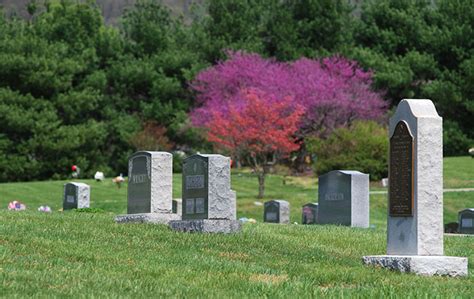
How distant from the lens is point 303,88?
58.8 meters

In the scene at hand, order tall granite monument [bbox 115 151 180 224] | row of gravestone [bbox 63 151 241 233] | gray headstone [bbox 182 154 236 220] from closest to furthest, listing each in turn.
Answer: row of gravestone [bbox 63 151 241 233]
gray headstone [bbox 182 154 236 220]
tall granite monument [bbox 115 151 180 224]

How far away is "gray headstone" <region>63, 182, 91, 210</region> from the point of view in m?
31.5

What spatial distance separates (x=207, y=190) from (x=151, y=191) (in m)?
2.03

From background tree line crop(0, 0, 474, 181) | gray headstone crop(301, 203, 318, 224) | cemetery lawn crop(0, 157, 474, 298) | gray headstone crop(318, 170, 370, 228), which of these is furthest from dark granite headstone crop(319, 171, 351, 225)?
background tree line crop(0, 0, 474, 181)

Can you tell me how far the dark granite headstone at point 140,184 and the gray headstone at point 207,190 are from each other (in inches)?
49.6

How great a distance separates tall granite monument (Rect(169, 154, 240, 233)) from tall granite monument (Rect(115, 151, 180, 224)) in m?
1.02

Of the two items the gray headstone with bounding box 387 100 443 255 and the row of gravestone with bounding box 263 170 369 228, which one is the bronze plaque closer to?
the gray headstone with bounding box 387 100 443 255

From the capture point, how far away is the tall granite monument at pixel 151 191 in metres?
21.3

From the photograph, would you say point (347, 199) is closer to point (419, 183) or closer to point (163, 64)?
point (419, 183)

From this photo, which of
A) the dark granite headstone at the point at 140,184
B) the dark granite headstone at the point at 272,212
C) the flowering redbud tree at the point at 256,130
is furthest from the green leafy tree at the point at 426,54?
the dark granite headstone at the point at 140,184

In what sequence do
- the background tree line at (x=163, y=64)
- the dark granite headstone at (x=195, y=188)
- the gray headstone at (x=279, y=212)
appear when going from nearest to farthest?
the dark granite headstone at (x=195, y=188) → the gray headstone at (x=279, y=212) → the background tree line at (x=163, y=64)

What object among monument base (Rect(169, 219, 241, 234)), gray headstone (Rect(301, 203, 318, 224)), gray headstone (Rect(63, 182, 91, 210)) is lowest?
monument base (Rect(169, 219, 241, 234))

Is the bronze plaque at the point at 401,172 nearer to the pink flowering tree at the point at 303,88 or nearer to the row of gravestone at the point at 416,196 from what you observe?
the row of gravestone at the point at 416,196

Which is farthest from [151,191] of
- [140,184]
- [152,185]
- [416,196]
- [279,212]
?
[279,212]
